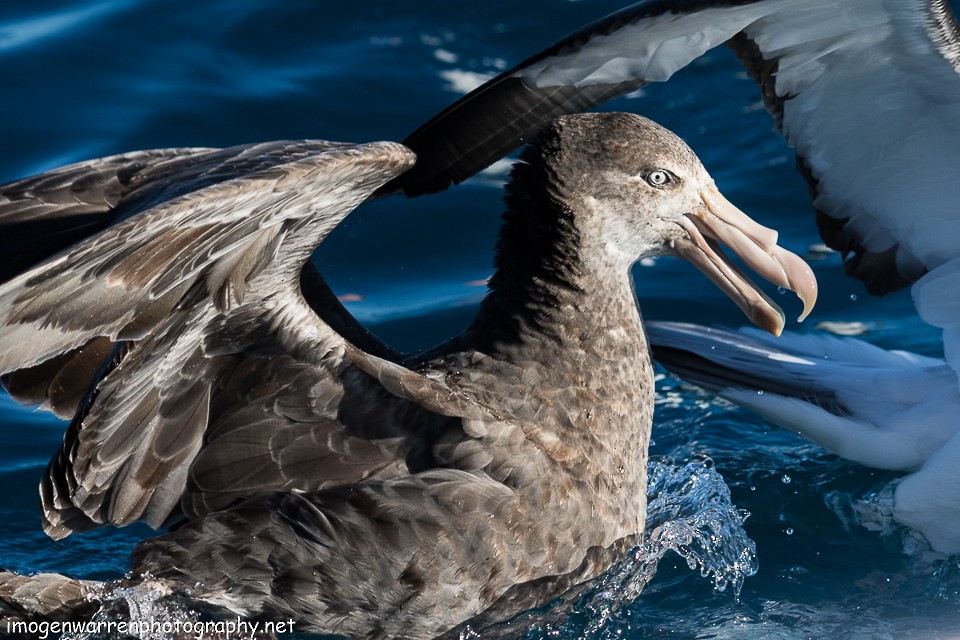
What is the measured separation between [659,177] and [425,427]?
38.0 inches

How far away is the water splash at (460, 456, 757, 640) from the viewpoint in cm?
388

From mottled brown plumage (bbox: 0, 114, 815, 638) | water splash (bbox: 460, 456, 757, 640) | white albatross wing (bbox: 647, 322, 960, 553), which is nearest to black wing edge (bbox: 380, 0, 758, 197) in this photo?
mottled brown plumage (bbox: 0, 114, 815, 638)

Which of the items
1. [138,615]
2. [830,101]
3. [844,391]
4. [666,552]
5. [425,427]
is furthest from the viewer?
[844,391]

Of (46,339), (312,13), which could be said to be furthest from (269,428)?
(312,13)

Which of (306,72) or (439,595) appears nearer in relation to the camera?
(439,595)

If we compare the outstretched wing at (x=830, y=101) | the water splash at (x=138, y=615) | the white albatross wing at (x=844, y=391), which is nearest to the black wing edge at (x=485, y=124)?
the outstretched wing at (x=830, y=101)

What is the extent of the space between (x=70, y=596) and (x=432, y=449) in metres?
1.06

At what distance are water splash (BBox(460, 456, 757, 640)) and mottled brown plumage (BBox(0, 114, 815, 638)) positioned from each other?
118 millimetres

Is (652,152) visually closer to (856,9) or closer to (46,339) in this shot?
(856,9)

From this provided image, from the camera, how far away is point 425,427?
3.70 m

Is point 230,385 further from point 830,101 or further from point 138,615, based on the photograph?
point 830,101

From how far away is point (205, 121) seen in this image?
705 cm

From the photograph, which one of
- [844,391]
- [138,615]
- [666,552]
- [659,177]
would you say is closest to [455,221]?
[844,391]

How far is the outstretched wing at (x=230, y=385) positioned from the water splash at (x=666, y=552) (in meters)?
0.69
